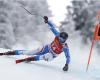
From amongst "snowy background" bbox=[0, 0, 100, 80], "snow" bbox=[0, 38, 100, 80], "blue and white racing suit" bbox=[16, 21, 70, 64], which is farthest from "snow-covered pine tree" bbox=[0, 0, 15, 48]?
"blue and white racing suit" bbox=[16, 21, 70, 64]

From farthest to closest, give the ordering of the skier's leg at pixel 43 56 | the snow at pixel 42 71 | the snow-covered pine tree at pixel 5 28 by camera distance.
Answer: the snow-covered pine tree at pixel 5 28
the skier's leg at pixel 43 56
the snow at pixel 42 71

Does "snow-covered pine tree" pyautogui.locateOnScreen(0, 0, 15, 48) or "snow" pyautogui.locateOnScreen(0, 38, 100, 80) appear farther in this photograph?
"snow-covered pine tree" pyautogui.locateOnScreen(0, 0, 15, 48)

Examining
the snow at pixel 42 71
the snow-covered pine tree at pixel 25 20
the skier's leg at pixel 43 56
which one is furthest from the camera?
the snow-covered pine tree at pixel 25 20

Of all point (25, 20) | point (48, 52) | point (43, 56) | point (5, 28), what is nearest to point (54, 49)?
point (48, 52)

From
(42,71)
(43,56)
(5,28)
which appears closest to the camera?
Result: (42,71)

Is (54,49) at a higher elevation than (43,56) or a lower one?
higher

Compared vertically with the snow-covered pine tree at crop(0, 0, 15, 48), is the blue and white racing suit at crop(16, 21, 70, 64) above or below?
above

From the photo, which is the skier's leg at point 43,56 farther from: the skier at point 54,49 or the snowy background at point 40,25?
the snowy background at point 40,25

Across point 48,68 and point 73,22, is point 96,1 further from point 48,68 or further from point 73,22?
point 48,68

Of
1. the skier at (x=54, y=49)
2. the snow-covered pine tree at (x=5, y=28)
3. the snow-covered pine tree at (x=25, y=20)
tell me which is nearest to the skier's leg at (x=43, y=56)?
the skier at (x=54, y=49)

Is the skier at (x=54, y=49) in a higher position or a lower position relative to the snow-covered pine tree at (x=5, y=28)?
higher

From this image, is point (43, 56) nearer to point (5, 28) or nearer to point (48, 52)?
point (48, 52)

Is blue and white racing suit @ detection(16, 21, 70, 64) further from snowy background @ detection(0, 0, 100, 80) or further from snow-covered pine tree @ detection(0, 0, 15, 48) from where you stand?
snow-covered pine tree @ detection(0, 0, 15, 48)

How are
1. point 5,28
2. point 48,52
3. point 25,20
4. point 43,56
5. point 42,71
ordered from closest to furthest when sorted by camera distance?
point 42,71, point 43,56, point 48,52, point 5,28, point 25,20
